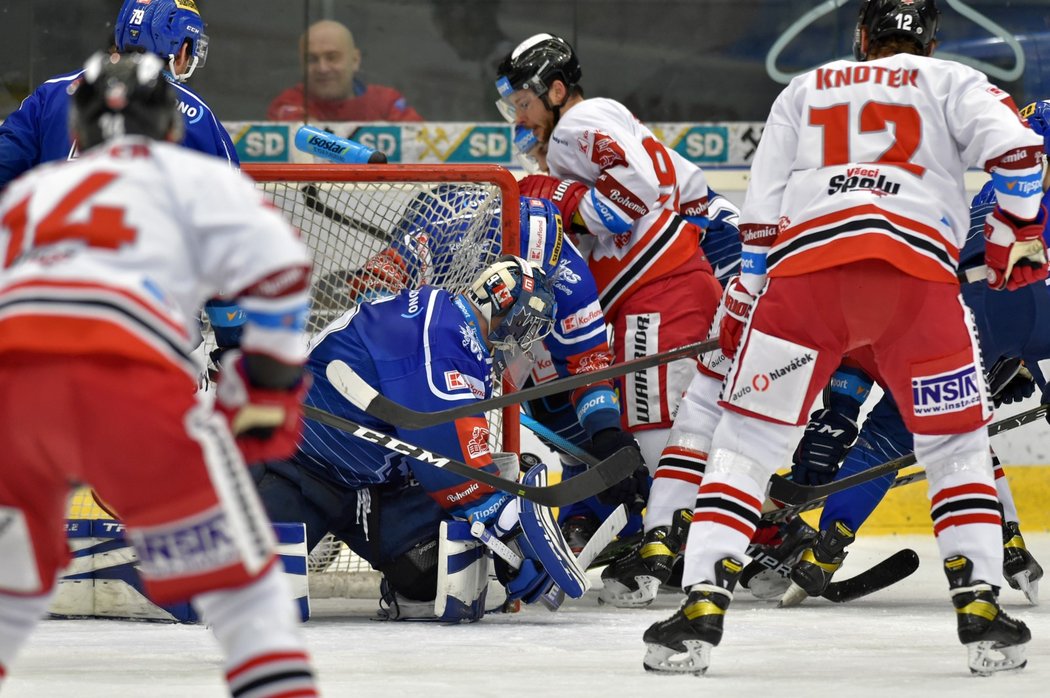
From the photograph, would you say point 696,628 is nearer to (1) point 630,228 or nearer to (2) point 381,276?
(2) point 381,276

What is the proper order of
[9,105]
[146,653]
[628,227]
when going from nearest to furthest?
1. [146,653]
2. [628,227]
3. [9,105]

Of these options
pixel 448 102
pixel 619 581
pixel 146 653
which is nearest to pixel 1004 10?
pixel 448 102

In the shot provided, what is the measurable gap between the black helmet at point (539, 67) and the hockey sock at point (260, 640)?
2.76 meters

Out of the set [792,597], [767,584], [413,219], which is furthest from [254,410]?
[767,584]

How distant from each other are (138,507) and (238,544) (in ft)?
0.37

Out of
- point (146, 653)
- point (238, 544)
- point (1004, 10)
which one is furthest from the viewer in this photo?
point (1004, 10)

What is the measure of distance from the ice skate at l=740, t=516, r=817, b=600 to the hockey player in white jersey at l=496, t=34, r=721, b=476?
35cm

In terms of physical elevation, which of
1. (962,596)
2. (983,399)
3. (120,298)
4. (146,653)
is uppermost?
(120,298)

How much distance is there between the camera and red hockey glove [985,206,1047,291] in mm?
3057

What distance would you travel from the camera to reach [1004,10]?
620 cm

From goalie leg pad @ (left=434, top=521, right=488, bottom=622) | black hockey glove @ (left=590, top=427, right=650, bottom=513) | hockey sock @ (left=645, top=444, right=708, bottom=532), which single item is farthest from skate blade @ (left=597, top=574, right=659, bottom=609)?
goalie leg pad @ (left=434, top=521, right=488, bottom=622)

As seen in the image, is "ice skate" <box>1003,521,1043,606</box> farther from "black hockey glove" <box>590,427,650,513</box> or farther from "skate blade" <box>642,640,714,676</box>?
"skate blade" <box>642,640,714,676</box>

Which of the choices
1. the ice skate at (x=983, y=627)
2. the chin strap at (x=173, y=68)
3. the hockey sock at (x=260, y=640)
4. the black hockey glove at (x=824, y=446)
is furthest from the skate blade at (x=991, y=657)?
the chin strap at (x=173, y=68)

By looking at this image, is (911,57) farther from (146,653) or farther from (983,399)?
(146,653)
